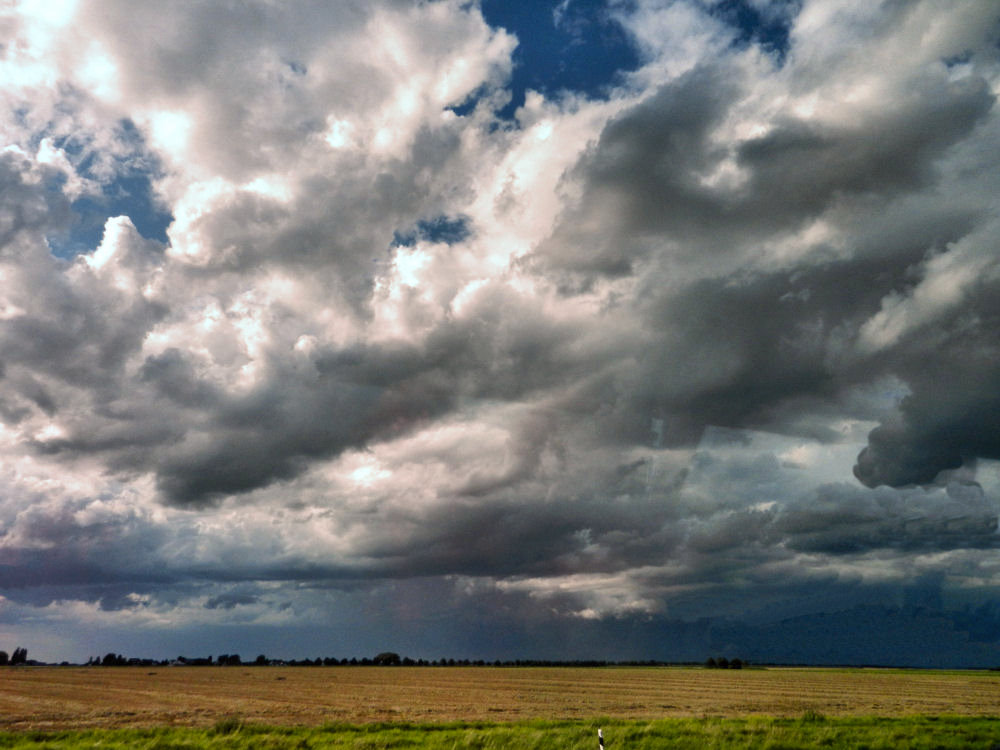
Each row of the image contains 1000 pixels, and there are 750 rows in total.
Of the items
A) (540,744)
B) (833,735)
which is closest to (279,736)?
(540,744)

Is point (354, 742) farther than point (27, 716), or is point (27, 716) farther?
point (27, 716)

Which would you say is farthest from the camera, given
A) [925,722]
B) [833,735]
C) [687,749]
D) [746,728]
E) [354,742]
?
[925,722]

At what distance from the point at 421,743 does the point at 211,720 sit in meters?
21.9

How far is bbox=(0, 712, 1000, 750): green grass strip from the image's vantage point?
26125 mm

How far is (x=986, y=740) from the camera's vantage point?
29641 millimetres

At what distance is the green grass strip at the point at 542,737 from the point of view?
1029 inches

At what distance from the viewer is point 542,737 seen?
1073 inches

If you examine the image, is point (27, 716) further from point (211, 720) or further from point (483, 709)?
point (483, 709)

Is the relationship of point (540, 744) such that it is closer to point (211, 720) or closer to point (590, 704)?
point (211, 720)

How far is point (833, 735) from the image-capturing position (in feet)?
96.3

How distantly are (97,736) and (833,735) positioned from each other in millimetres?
32903

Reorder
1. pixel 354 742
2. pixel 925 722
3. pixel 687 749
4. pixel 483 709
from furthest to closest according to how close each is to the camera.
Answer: pixel 483 709, pixel 925 722, pixel 354 742, pixel 687 749

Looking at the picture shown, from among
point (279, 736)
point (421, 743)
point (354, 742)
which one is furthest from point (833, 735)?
point (279, 736)

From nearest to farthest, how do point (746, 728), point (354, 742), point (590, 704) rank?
1. point (354, 742)
2. point (746, 728)
3. point (590, 704)
